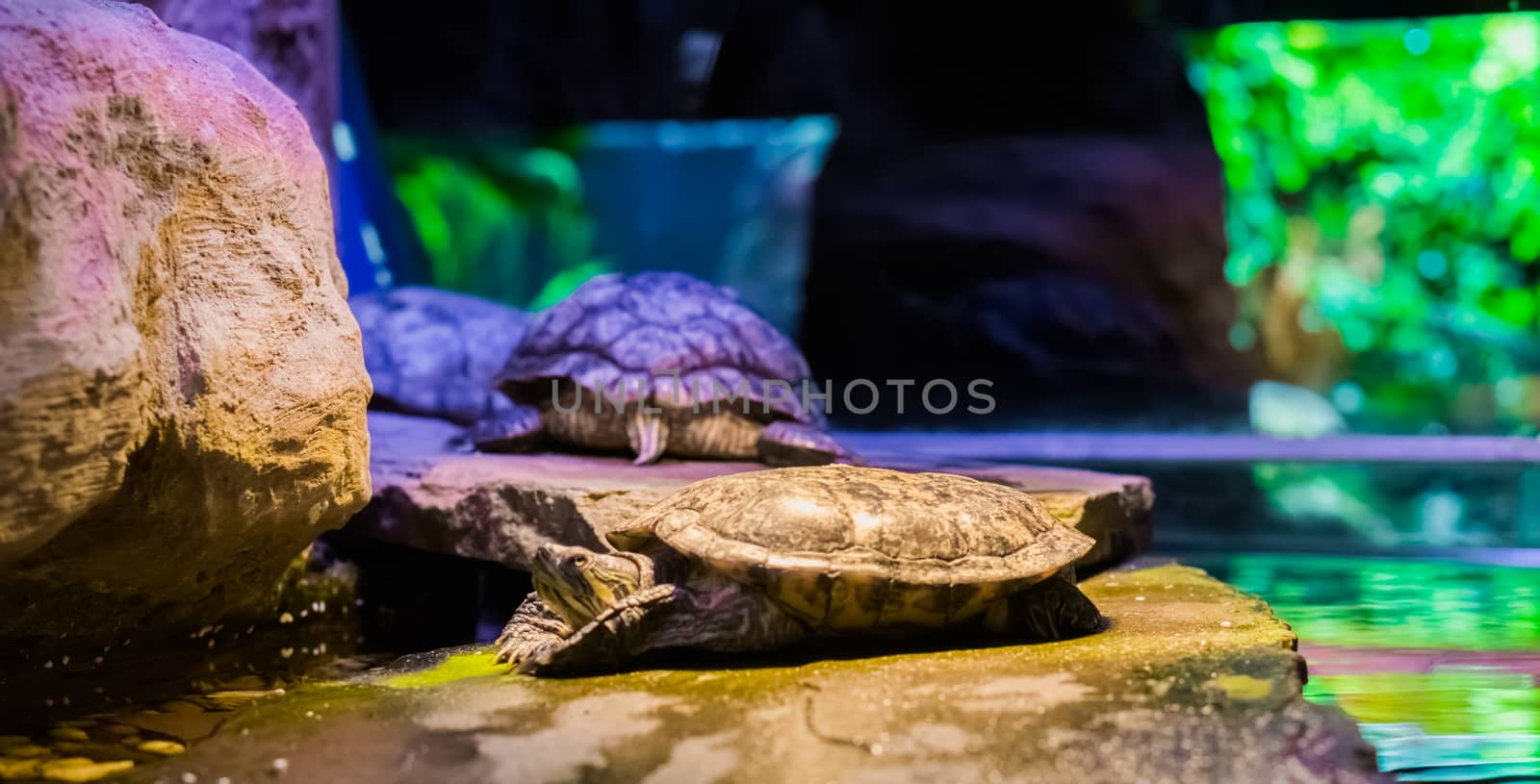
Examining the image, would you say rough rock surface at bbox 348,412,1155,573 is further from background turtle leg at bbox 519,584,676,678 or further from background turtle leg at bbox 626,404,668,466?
background turtle leg at bbox 519,584,676,678

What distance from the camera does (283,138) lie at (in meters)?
3.34

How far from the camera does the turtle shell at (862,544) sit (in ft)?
9.34

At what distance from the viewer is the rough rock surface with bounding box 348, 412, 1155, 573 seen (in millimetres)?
3904

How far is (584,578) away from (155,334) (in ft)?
4.08

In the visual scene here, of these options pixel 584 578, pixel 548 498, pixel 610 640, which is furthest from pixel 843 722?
pixel 548 498

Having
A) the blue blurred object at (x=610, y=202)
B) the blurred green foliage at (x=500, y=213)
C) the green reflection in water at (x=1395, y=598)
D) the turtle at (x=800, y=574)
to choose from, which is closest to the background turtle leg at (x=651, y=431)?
the turtle at (x=800, y=574)

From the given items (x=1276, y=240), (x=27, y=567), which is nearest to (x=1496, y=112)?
(x=1276, y=240)

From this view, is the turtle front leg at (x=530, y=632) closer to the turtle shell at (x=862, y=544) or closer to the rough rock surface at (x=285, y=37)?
the turtle shell at (x=862, y=544)

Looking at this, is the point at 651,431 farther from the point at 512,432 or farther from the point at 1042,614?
the point at 1042,614

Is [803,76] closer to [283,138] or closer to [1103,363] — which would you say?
[1103,363]

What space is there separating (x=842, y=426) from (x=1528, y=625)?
500 centimetres

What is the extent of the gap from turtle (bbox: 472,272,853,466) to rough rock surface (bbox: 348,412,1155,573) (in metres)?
0.13

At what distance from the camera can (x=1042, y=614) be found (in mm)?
3137

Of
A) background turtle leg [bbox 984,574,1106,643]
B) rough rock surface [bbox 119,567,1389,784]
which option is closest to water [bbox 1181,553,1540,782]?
rough rock surface [bbox 119,567,1389,784]
